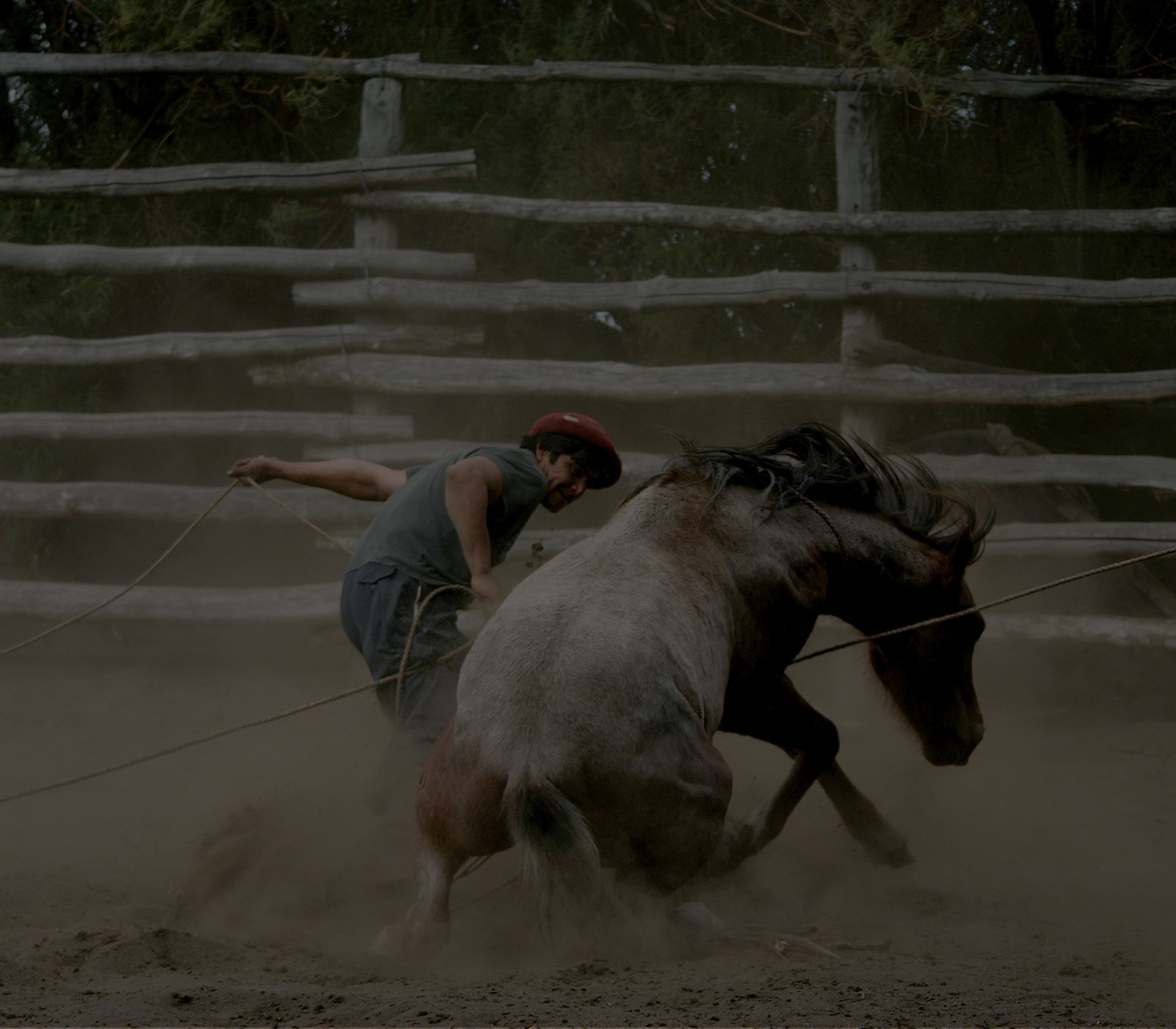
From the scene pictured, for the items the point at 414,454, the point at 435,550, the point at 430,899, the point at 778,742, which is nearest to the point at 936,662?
the point at 778,742

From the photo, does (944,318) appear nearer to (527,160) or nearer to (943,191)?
(943,191)

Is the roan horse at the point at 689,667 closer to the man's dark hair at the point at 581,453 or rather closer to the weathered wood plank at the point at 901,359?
the man's dark hair at the point at 581,453

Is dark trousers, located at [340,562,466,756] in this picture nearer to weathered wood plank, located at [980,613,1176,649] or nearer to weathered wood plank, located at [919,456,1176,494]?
weathered wood plank, located at [919,456,1176,494]

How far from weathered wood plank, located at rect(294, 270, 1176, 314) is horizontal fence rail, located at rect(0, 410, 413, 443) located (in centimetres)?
70

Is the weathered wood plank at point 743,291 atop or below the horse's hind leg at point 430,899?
atop

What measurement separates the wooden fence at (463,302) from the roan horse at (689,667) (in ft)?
6.99

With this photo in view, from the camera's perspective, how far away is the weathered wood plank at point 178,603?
5449mm

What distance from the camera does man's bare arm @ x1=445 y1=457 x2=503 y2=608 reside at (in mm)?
3023

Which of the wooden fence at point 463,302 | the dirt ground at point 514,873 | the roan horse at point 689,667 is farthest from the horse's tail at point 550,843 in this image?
the wooden fence at point 463,302

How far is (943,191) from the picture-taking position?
21.5 feet

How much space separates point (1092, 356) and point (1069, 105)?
1585 millimetres

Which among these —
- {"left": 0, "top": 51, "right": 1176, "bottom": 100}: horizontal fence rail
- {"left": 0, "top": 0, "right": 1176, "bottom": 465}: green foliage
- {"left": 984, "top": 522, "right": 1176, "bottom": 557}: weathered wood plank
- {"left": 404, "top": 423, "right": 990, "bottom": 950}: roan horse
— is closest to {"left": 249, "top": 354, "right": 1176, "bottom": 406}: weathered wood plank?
{"left": 984, "top": 522, "right": 1176, "bottom": 557}: weathered wood plank

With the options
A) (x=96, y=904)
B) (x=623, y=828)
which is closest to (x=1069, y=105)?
(x=623, y=828)

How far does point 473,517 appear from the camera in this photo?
3029 millimetres
